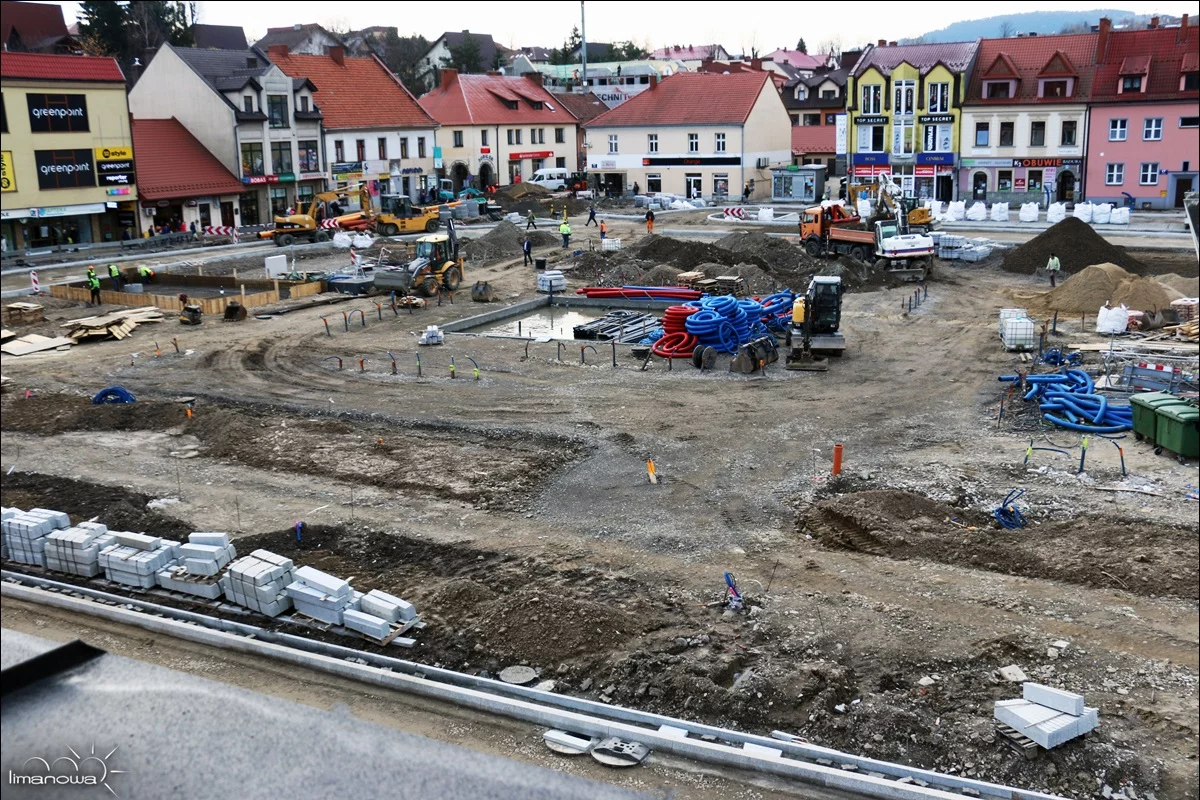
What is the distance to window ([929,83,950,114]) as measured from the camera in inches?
2290

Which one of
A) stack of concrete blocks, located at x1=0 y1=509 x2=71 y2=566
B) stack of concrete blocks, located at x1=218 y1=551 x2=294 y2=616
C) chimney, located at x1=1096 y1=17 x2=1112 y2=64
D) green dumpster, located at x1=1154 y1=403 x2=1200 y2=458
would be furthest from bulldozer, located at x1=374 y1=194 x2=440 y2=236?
stack of concrete blocks, located at x1=218 y1=551 x2=294 y2=616

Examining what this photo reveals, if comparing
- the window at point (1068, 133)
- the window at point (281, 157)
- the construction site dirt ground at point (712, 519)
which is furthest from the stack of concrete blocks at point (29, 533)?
the window at point (1068, 133)

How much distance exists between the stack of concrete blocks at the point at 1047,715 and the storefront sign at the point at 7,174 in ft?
155

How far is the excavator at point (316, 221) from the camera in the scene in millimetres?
50312

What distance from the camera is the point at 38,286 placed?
3759cm

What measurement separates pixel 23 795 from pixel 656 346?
2426cm

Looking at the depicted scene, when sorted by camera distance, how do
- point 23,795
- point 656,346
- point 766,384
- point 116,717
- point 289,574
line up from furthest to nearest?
point 656,346 < point 766,384 < point 289,574 < point 116,717 < point 23,795

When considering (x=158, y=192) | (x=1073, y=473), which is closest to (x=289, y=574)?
(x=1073, y=473)

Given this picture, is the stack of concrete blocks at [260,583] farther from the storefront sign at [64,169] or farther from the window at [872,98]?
the window at [872,98]

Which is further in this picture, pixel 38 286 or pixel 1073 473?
pixel 38 286

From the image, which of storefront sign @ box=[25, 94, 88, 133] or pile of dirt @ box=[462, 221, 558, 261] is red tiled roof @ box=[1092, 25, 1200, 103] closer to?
pile of dirt @ box=[462, 221, 558, 261]

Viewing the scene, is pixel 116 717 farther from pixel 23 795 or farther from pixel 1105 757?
pixel 1105 757

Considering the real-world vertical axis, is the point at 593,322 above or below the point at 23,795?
below

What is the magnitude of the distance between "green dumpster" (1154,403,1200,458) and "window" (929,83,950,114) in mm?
44552
